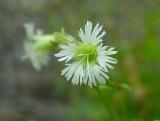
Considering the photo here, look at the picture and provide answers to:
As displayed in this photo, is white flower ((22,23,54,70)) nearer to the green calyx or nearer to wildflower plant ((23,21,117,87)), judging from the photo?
wildflower plant ((23,21,117,87))

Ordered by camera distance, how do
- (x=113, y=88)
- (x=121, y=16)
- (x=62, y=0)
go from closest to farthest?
(x=113, y=88) < (x=62, y=0) < (x=121, y=16)

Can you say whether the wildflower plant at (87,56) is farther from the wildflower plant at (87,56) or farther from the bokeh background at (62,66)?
the bokeh background at (62,66)

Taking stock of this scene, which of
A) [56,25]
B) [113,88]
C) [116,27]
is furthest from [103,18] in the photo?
[113,88]

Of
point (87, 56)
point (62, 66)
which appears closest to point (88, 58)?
point (87, 56)

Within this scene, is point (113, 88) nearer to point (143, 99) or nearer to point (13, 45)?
point (143, 99)

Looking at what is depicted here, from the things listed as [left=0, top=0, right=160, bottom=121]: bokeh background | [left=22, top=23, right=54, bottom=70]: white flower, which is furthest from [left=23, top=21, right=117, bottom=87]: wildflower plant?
[left=0, top=0, right=160, bottom=121]: bokeh background

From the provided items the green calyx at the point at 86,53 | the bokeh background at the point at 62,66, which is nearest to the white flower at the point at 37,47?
the green calyx at the point at 86,53

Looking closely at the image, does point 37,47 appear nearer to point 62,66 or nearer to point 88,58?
point 88,58
